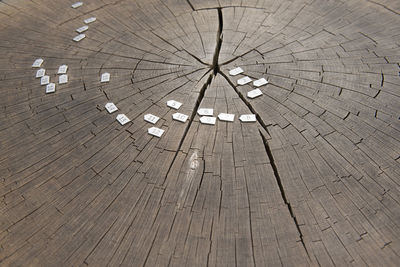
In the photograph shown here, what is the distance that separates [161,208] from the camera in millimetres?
1750

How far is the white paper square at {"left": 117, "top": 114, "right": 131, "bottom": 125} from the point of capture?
217 cm

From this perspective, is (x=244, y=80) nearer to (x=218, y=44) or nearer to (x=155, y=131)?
(x=218, y=44)

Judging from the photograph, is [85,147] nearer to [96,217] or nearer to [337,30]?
[96,217]

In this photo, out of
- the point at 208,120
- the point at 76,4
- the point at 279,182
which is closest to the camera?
the point at 279,182

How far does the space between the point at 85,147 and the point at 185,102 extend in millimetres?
720

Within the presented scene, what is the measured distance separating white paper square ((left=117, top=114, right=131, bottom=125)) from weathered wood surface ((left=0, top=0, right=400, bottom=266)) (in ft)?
0.20

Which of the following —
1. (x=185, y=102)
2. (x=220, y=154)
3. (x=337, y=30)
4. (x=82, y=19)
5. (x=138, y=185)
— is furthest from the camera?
(x=82, y=19)

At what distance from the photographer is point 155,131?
6.89 feet

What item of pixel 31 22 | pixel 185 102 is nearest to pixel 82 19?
pixel 31 22

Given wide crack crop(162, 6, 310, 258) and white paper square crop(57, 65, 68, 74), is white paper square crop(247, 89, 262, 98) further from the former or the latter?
white paper square crop(57, 65, 68, 74)

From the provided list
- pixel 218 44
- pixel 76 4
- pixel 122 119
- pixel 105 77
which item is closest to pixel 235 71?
pixel 218 44

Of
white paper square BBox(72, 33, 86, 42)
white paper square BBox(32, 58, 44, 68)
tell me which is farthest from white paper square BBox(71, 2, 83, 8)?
white paper square BBox(32, 58, 44, 68)

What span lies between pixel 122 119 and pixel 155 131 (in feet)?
0.85

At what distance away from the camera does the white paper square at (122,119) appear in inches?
85.3
